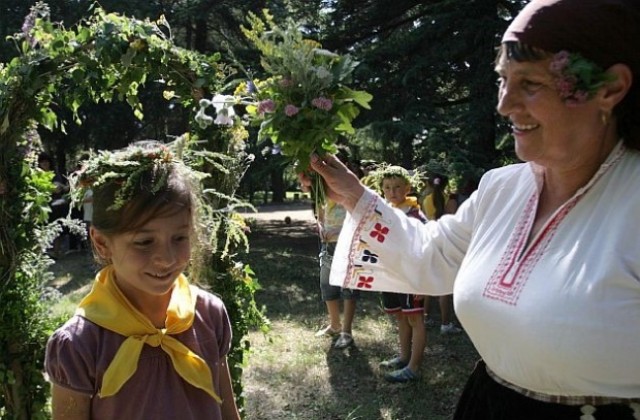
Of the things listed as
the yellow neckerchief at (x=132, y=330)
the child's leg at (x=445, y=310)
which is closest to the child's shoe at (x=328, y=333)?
the child's leg at (x=445, y=310)

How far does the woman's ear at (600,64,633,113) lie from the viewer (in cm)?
150

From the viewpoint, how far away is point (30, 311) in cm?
277

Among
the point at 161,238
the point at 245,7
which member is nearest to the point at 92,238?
the point at 161,238

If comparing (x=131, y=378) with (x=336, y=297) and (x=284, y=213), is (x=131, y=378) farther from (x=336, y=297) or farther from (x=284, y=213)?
(x=284, y=213)

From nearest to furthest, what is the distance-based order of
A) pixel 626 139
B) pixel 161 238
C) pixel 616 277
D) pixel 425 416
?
1. pixel 616 277
2. pixel 626 139
3. pixel 161 238
4. pixel 425 416

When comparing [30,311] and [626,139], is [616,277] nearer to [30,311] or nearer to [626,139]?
[626,139]

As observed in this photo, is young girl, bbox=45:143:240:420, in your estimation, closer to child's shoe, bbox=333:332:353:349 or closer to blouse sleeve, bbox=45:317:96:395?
blouse sleeve, bbox=45:317:96:395

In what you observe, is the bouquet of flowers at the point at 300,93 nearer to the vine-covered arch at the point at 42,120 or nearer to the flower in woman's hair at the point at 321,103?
the flower in woman's hair at the point at 321,103

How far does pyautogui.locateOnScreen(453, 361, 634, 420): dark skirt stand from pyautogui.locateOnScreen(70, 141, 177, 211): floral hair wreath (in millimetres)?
1098

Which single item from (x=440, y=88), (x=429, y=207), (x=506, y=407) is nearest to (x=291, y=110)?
(x=506, y=407)

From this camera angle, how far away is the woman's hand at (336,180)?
2092 millimetres

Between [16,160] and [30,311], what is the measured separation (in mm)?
693

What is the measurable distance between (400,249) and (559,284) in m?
0.72

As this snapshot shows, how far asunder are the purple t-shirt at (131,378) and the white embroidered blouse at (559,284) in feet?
2.62
